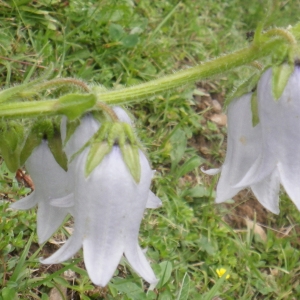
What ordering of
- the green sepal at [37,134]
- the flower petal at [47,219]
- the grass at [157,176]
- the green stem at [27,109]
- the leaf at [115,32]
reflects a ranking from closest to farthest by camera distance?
the green stem at [27,109], the green sepal at [37,134], the flower petal at [47,219], the grass at [157,176], the leaf at [115,32]

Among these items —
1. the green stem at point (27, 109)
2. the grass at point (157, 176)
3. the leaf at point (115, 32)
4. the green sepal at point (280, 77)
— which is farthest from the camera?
the leaf at point (115, 32)

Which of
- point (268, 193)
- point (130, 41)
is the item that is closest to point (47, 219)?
point (268, 193)

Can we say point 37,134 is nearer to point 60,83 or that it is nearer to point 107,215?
point 60,83

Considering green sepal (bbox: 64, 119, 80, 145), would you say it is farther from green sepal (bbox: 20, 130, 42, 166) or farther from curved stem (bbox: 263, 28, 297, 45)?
curved stem (bbox: 263, 28, 297, 45)

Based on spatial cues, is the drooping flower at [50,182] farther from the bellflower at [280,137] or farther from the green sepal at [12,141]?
the bellflower at [280,137]

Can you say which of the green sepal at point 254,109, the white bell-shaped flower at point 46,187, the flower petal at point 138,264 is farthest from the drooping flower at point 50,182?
the green sepal at point 254,109

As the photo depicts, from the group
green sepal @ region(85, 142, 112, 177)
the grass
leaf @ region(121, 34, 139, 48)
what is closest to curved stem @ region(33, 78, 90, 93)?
green sepal @ region(85, 142, 112, 177)
